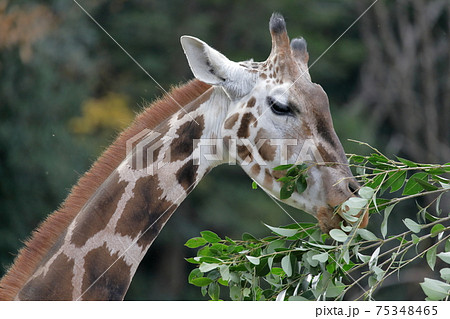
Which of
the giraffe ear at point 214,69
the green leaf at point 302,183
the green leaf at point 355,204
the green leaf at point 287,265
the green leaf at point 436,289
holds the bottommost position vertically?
the green leaf at point 436,289

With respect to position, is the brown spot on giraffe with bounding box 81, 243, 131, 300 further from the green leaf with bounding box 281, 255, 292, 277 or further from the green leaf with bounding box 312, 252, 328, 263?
the green leaf with bounding box 312, 252, 328, 263

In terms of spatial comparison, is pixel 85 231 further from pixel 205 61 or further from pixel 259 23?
pixel 259 23

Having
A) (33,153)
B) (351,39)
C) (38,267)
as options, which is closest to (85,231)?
(38,267)

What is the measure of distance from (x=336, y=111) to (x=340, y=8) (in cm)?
301

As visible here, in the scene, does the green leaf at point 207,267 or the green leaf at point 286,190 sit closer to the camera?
the green leaf at point 207,267

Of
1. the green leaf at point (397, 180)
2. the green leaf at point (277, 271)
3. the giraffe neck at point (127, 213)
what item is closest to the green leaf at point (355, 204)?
the green leaf at point (397, 180)

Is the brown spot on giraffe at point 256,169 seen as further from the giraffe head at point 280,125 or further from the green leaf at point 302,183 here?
the green leaf at point 302,183

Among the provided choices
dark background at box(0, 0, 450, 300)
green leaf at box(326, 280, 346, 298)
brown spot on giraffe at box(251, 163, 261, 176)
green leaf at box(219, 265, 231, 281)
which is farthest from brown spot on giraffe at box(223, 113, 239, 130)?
dark background at box(0, 0, 450, 300)

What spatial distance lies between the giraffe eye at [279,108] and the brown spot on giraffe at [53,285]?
1404 mm

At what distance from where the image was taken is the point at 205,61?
4137 mm

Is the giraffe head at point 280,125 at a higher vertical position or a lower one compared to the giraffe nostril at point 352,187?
higher

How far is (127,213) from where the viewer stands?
154 inches

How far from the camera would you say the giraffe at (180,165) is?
3.82 metres

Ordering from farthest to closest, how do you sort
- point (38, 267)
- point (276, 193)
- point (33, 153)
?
point (33, 153), point (276, 193), point (38, 267)
